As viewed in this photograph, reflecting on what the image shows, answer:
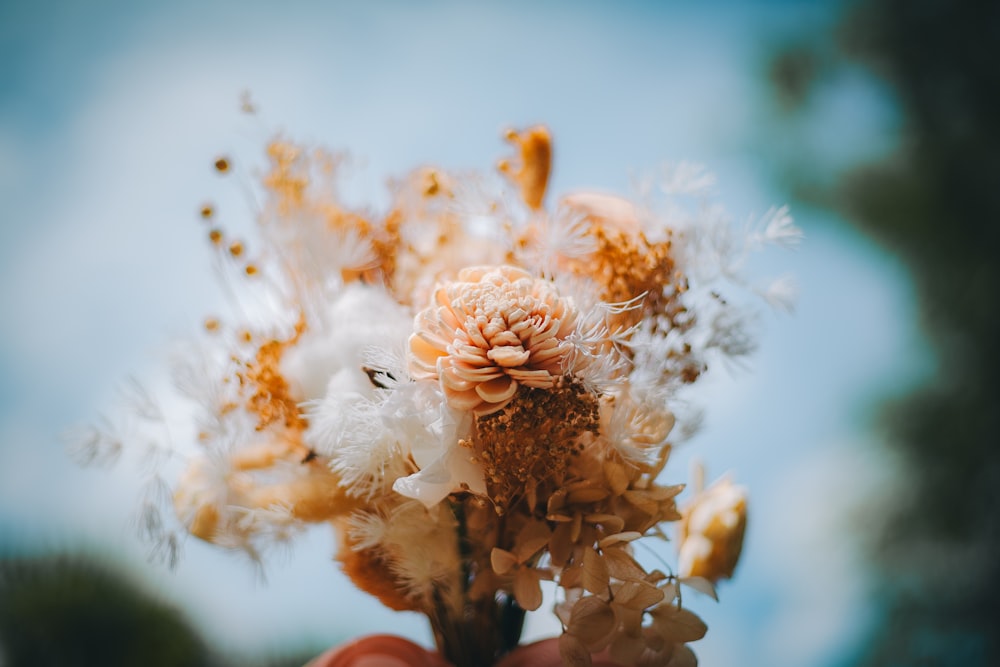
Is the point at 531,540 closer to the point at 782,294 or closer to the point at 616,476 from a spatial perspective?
the point at 616,476

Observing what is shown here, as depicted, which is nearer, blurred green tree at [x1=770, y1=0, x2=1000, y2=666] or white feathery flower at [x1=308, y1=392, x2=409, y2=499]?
white feathery flower at [x1=308, y1=392, x2=409, y2=499]

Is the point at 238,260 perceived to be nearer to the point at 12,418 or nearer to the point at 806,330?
the point at 12,418

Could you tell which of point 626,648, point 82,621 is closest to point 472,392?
point 626,648

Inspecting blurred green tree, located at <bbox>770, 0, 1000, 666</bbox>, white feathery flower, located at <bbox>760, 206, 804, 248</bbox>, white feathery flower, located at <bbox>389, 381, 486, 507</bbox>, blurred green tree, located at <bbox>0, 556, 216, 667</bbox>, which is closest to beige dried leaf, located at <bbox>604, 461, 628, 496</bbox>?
white feathery flower, located at <bbox>389, 381, 486, 507</bbox>

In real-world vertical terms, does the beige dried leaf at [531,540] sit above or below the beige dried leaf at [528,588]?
above

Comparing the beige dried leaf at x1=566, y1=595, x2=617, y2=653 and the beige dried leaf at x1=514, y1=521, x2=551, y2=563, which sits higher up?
the beige dried leaf at x1=514, y1=521, x2=551, y2=563

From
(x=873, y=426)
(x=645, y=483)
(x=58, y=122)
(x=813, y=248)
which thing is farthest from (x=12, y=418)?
(x=873, y=426)

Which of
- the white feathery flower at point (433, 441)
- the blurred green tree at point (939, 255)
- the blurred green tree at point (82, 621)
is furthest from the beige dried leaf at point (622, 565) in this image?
the blurred green tree at point (939, 255)

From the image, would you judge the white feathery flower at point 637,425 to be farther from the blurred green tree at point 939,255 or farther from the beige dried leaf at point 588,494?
the blurred green tree at point 939,255

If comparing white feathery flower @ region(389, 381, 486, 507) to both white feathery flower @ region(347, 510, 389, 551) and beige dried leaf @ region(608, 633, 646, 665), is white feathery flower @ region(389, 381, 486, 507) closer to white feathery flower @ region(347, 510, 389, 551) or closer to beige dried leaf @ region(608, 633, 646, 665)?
white feathery flower @ region(347, 510, 389, 551)
